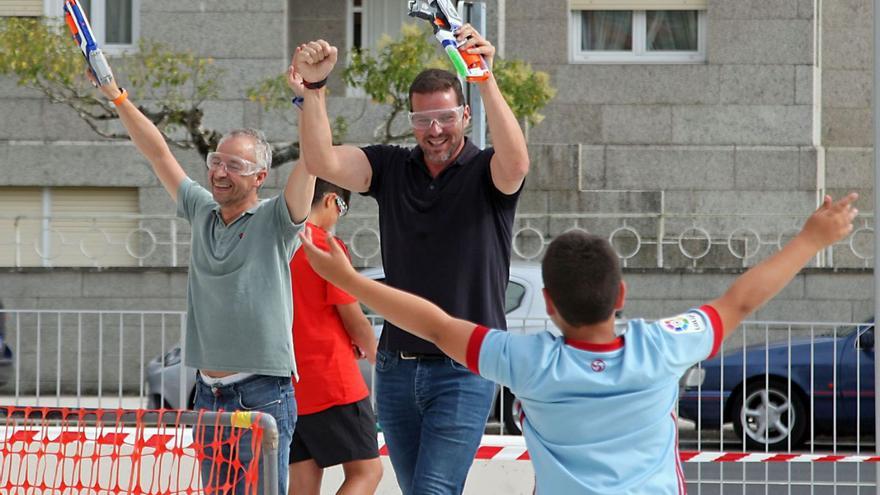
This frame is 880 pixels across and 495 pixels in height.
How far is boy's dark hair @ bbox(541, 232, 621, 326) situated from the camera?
3.68 meters

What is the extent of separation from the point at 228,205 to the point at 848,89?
15688 millimetres

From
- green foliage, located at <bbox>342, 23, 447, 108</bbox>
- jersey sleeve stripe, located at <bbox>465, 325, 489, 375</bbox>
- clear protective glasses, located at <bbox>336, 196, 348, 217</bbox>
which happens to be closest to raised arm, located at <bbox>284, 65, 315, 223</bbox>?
clear protective glasses, located at <bbox>336, 196, 348, 217</bbox>

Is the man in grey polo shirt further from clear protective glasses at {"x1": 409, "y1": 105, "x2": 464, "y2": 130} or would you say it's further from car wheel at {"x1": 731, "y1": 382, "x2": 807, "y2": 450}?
car wheel at {"x1": 731, "y1": 382, "x2": 807, "y2": 450}

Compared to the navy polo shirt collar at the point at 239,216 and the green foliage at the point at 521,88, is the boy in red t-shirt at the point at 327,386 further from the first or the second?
the green foliage at the point at 521,88

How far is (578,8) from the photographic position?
1975 cm

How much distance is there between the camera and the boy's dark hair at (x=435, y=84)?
5184 mm

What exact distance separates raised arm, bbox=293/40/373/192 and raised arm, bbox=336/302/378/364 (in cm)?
113

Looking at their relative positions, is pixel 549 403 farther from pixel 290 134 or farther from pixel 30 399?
pixel 290 134

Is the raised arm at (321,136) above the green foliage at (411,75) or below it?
below

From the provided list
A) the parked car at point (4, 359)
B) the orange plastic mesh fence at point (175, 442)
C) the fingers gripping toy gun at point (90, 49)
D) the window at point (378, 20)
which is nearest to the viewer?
the orange plastic mesh fence at point (175, 442)

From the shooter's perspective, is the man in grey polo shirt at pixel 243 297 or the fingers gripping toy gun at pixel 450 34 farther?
the man in grey polo shirt at pixel 243 297

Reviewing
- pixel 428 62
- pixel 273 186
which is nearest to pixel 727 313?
pixel 428 62

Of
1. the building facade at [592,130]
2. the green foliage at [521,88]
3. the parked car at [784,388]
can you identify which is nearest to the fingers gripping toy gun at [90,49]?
the parked car at [784,388]

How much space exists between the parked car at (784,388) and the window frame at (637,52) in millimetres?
10735
